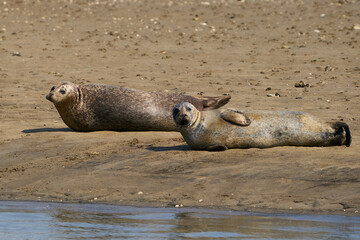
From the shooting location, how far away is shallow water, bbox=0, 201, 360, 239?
5.28 m

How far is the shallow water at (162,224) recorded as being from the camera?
528 cm

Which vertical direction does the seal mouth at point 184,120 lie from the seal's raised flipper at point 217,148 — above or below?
above

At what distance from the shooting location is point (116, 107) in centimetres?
965

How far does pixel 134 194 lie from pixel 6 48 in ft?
31.9

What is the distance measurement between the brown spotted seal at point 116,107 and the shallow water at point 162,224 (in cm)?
311

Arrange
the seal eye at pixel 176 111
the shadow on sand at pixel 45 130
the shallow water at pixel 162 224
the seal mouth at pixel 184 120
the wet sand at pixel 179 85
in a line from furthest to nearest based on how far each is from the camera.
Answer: the shadow on sand at pixel 45 130, the seal eye at pixel 176 111, the seal mouth at pixel 184 120, the wet sand at pixel 179 85, the shallow water at pixel 162 224

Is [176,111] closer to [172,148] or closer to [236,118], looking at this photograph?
[172,148]

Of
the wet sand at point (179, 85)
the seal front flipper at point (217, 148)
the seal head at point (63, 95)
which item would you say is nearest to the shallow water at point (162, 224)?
the wet sand at point (179, 85)

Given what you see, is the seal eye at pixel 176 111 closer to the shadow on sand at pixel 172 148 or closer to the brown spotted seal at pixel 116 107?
the shadow on sand at pixel 172 148

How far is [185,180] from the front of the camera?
23.2 ft

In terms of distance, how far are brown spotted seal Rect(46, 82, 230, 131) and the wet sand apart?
0.19 metres

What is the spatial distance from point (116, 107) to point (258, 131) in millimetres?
2252

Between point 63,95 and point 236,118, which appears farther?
point 63,95

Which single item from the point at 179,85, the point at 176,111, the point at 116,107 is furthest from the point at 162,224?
the point at 179,85
